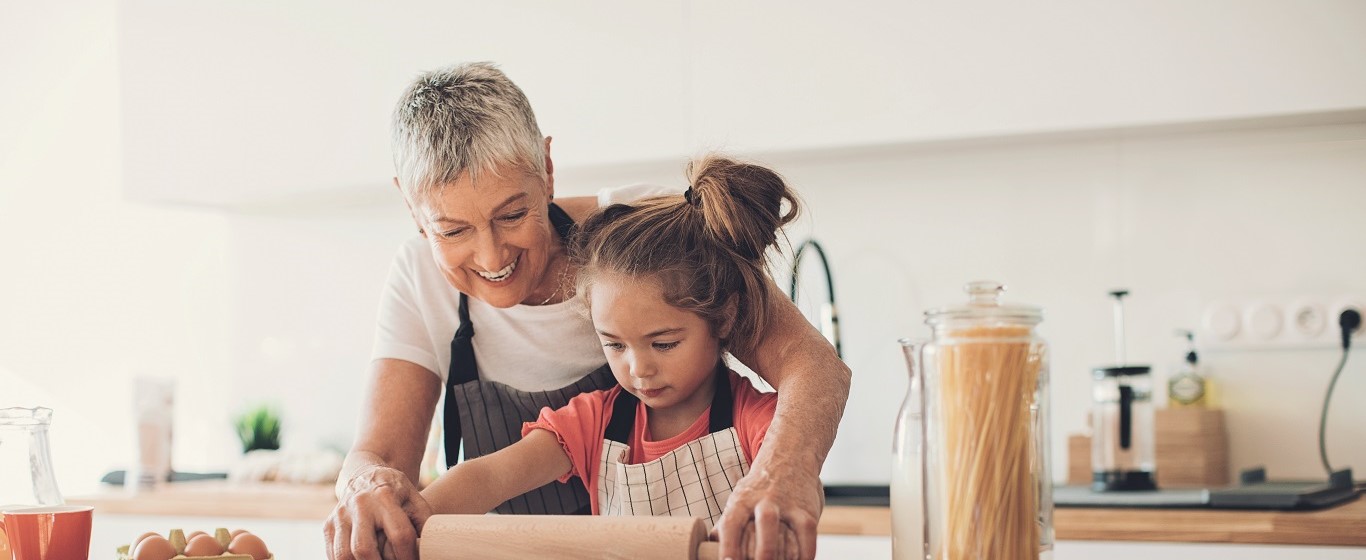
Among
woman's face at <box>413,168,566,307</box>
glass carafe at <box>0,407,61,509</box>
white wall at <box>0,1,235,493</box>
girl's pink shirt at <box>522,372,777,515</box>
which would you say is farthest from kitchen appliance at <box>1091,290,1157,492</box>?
white wall at <box>0,1,235,493</box>

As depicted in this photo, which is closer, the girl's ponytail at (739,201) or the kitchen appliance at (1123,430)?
the girl's ponytail at (739,201)

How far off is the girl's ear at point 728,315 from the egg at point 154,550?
20.3 inches

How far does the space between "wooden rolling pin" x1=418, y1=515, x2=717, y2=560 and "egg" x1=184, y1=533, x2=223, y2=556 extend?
0.58ft

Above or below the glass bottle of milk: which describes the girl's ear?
above

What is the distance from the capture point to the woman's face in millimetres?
1183

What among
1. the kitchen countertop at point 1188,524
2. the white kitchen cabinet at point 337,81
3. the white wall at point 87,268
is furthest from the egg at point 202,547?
the white wall at point 87,268

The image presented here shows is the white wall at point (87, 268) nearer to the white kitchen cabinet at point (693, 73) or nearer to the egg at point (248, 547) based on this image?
the white kitchen cabinet at point (693, 73)

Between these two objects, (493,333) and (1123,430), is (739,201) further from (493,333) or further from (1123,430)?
(1123,430)

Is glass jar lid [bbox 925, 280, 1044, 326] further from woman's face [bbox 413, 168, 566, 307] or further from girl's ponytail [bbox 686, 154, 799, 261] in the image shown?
woman's face [bbox 413, 168, 566, 307]

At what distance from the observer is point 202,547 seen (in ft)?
3.17

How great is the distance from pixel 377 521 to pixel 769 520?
33 cm

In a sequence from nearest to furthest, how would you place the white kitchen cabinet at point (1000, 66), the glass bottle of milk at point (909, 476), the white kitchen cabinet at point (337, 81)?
the glass bottle of milk at point (909, 476) < the white kitchen cabinet at point (1000, 66) < the white kitchen cabinet at point (337, 81)

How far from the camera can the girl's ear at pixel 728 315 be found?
117 centimetres

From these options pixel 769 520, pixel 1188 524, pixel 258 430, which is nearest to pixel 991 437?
pixel 769 520
